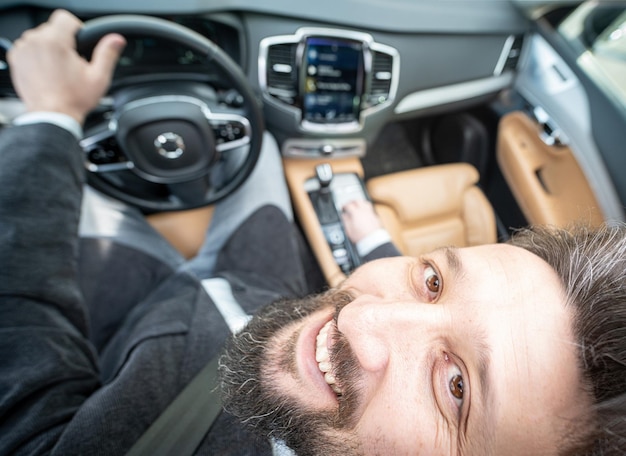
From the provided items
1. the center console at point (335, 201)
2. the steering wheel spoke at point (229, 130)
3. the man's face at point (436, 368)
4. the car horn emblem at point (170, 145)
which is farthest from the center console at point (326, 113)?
the man's face at point (436, 368)

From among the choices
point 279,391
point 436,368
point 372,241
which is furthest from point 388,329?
point 372,241

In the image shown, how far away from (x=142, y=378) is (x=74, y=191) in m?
0.44

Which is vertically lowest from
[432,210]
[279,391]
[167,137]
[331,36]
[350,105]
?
[279,391]

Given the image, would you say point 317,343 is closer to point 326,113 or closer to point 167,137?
point 167,137

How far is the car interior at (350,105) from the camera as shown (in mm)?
973

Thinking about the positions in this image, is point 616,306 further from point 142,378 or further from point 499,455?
point 142,378

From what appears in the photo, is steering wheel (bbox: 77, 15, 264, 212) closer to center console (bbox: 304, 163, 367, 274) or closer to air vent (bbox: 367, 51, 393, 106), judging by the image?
center console (bbox: 304, 163, 367, 274)

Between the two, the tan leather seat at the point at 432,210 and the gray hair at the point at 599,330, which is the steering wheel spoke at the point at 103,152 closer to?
the tan leather seat at the point at 432,210

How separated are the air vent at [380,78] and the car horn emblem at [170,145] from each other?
65 centimetres

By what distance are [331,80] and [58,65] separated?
0.72 meters

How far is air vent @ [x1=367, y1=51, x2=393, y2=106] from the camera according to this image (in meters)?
1.24

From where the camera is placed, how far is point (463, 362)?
0.63 meters

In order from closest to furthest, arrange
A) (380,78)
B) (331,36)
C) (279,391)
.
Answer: (279,391)
(331,36)
(380,78)

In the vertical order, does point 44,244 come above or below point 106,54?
below
